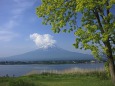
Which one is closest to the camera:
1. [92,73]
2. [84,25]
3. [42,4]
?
[84,25]

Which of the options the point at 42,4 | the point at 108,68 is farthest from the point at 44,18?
the point at 108,68

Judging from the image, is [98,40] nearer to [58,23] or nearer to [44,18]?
[58,23]

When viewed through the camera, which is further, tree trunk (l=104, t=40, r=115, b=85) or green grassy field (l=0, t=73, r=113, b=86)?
green grassy field (l=0, t=73, r=113, b=86)

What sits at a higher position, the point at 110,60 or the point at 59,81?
the point at 110,60

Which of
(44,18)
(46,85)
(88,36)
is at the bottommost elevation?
(46,85)

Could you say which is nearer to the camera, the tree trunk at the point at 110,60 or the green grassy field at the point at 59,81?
the tree trunk at the point at 110,60

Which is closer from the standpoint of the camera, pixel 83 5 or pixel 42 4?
pixel 83 5

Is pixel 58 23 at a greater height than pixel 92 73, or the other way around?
pixel 58 23

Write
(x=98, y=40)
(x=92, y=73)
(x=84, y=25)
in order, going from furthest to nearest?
(x=92, y=73) < (x=84, y=25) < (x=98, y=40)

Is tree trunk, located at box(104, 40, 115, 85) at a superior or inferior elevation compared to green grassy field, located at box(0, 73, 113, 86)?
superior

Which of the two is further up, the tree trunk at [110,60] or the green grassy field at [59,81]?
the tree trunk at [110,60]

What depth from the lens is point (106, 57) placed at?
23.2 meters

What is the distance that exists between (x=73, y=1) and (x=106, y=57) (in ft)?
16.8

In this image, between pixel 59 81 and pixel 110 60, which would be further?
pixel 59 81
